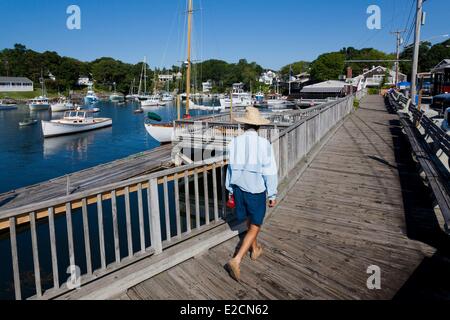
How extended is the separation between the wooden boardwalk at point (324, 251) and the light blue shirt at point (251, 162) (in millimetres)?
1077

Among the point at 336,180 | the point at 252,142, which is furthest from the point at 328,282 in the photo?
the point at 336,180

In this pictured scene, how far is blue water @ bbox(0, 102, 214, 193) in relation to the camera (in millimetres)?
28422

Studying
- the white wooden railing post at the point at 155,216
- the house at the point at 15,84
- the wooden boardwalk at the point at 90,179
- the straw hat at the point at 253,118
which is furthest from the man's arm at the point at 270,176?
the house at the point at 15,84

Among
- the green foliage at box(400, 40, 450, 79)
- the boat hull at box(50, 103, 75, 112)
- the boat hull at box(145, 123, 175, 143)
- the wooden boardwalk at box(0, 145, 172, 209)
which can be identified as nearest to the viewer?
the wooden boardwalk at box(0, 145, 172, 209)

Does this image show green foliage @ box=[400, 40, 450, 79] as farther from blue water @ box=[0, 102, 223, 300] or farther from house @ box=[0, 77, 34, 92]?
house @ box=[0, 77, 34, 92]

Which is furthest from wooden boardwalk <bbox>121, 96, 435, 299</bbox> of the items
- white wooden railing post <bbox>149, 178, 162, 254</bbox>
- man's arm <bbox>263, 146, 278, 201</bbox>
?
man's arm <bbox>263, 146, 278, 201</bbox>

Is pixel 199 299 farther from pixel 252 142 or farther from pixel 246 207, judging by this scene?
pixel 252 142

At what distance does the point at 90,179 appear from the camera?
20.4m

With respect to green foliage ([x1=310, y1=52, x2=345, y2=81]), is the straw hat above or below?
below

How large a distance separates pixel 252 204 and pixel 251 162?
510 mm

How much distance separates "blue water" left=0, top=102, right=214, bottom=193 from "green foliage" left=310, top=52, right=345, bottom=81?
7360 centimetres

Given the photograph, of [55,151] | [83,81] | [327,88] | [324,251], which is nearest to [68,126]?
[55,151]

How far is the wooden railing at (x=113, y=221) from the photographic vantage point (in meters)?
3.35
